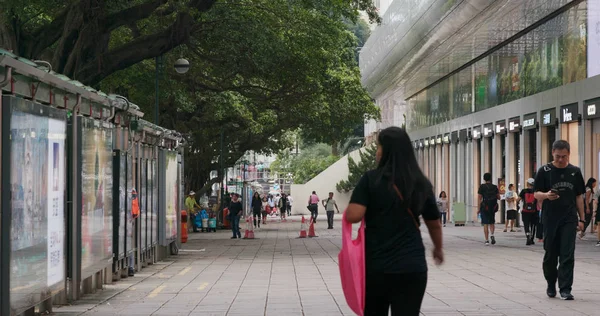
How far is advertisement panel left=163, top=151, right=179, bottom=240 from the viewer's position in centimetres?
2337

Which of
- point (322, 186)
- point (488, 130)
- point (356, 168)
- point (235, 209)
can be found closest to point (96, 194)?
point (235, 209)

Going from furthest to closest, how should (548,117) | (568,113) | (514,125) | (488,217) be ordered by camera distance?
1. (514,125)
2. (548,117)
3. (568,113)
4. (488,217)

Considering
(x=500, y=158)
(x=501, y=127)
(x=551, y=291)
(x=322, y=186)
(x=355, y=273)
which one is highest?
(x=501, y=127)

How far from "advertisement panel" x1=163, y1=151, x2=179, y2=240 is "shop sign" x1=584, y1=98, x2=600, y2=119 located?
12416mm

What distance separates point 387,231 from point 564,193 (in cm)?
686

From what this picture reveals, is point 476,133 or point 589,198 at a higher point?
point 476,133

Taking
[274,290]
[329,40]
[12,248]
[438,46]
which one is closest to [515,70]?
[438,46]

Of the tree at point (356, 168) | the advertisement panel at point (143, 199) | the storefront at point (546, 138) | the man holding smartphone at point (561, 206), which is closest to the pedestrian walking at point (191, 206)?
the storefront at point (546, 138)

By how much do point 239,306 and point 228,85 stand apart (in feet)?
86.1

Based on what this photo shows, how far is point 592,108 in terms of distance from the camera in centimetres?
3259

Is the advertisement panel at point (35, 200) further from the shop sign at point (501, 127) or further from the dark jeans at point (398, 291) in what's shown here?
the shop sign at point (501, 127)

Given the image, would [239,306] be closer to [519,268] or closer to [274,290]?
[274,290]

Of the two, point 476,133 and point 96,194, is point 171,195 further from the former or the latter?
point 476,133

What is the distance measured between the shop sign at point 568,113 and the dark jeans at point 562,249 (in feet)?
71.3
